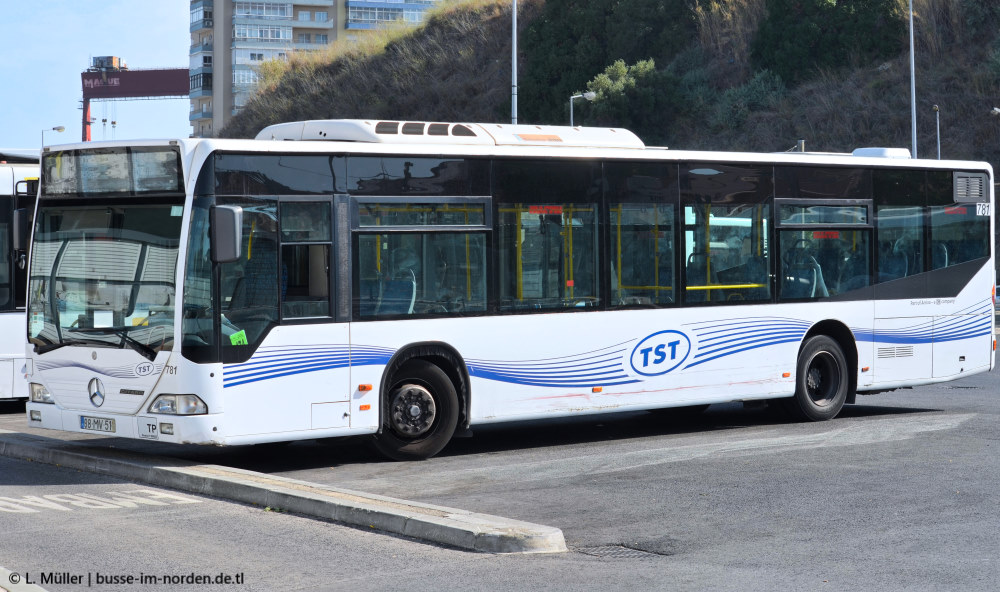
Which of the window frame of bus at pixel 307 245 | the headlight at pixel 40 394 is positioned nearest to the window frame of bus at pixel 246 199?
the window frame of bus at pixel 307 245

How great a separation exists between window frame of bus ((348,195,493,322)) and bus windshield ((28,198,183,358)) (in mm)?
1573

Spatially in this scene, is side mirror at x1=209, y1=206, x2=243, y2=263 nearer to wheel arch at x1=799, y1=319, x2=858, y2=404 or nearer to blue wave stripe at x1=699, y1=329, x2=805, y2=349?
blue wave stripe at x1=699, y1=329, x2=805, y2=349

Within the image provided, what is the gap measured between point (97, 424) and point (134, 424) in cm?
48

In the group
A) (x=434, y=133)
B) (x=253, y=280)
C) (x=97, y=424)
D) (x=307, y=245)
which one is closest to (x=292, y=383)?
(x=253, y=280)

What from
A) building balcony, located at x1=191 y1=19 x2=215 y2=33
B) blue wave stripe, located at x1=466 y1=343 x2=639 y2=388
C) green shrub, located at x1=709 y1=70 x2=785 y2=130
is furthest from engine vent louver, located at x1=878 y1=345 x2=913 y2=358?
building balcony, located at x1=191 y1=19 x2=215 y2=33

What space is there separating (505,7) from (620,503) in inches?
2649

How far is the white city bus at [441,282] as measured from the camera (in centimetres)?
1076

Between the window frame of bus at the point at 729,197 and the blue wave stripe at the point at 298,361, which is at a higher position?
the window frame of bus at the point at 729,197

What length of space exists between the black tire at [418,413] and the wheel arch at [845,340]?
4927 millimetres

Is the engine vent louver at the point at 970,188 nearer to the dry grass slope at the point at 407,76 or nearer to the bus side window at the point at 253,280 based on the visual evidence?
the bus side window at the point at 253,280

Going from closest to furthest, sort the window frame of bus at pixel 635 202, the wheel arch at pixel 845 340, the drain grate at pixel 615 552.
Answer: the drain grate at pixel 615 552, the window frame of bus at pixel 635 202, the wheel arch at pixel 845 340

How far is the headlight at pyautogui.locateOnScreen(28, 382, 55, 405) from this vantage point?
11.5m

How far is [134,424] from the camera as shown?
35.5ft

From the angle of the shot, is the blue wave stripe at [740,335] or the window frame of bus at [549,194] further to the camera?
the blue wave stripe at [740,335]
